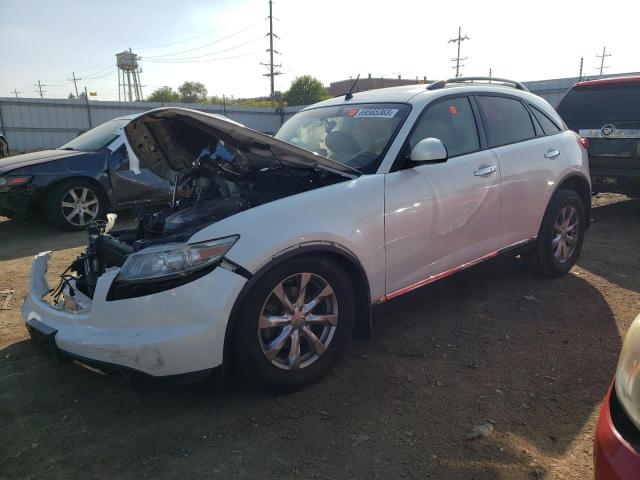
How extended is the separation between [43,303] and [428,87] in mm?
3063

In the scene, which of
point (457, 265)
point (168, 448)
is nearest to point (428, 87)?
point (457, 265)

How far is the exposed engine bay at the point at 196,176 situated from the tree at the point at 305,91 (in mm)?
49142

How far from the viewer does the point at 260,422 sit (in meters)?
2.60

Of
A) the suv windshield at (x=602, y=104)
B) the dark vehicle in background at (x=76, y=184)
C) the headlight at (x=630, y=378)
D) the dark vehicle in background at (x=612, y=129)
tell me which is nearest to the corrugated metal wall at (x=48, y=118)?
the dark vehicle in background at (x=76, y=184)

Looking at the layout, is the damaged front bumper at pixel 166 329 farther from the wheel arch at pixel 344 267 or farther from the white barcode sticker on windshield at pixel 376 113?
the white barcode sticker on windshield at pixel 376 113

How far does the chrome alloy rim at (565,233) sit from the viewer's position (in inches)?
180

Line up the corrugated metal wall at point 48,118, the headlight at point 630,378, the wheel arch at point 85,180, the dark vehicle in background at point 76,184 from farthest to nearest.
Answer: the corrugated metal wall at point 48,118 → the wheel arch at point 85,180 → the dark vehicle in background at point 76,184 → the headlight at point 630,378

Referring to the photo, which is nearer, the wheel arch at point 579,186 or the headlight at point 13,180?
the wheel arch at point 579,186

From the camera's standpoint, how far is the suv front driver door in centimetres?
315

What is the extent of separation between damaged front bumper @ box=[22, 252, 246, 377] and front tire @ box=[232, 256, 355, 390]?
127 mm

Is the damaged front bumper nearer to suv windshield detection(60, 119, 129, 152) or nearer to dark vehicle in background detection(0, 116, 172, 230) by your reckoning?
dark vehicle in background detection(0, 116, 172, 230)

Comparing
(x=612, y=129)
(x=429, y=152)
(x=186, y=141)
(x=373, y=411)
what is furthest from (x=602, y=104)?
(x=373, y=411)

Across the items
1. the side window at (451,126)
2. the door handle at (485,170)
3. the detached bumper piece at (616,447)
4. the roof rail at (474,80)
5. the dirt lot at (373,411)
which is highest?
the roof rail at (474,80)

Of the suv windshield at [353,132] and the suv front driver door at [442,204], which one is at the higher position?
the suv windshield at [353,132]
